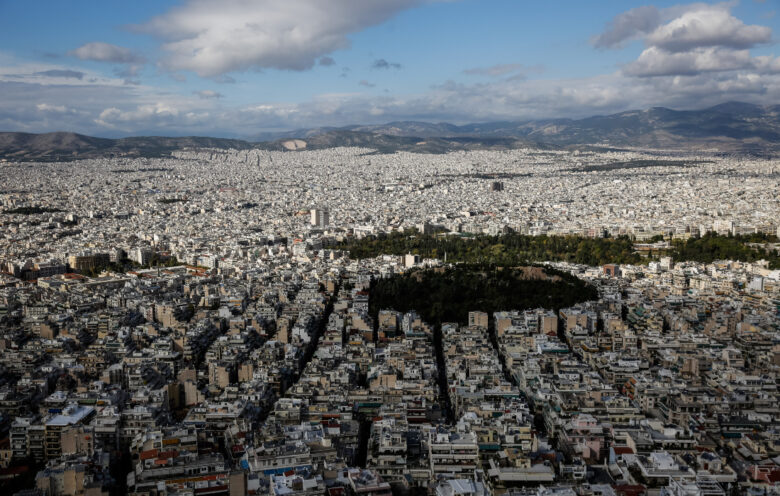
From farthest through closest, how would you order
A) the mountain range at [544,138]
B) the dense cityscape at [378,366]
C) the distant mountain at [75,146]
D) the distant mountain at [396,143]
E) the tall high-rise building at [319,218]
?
the distant mountain at [396,143], the mountain range at [544,138], the distant mountain at [75,146], the tall high-rise building at [319,218], the dense cityscape at [378,366]

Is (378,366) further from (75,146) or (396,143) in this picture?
(396,143)

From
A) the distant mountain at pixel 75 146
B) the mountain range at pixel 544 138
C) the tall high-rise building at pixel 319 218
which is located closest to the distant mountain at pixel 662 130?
the mountain range at pixel 544 138

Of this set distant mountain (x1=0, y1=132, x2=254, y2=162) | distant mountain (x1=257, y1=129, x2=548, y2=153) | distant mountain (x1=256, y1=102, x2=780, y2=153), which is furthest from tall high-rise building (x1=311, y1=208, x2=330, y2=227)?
distant mountain (x1=256, y1=102, x2=780, y2=153)

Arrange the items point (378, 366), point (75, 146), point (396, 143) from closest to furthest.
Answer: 1. point (378, 366)
2. point (75, 146)
3. point (396, 143)

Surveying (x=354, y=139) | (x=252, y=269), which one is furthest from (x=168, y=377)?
(x=354, y=139)

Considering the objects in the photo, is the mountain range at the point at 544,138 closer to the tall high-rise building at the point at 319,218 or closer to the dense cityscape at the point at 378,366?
the tall high-rise building at the point at 319,218

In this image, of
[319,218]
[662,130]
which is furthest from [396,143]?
[319,218]
